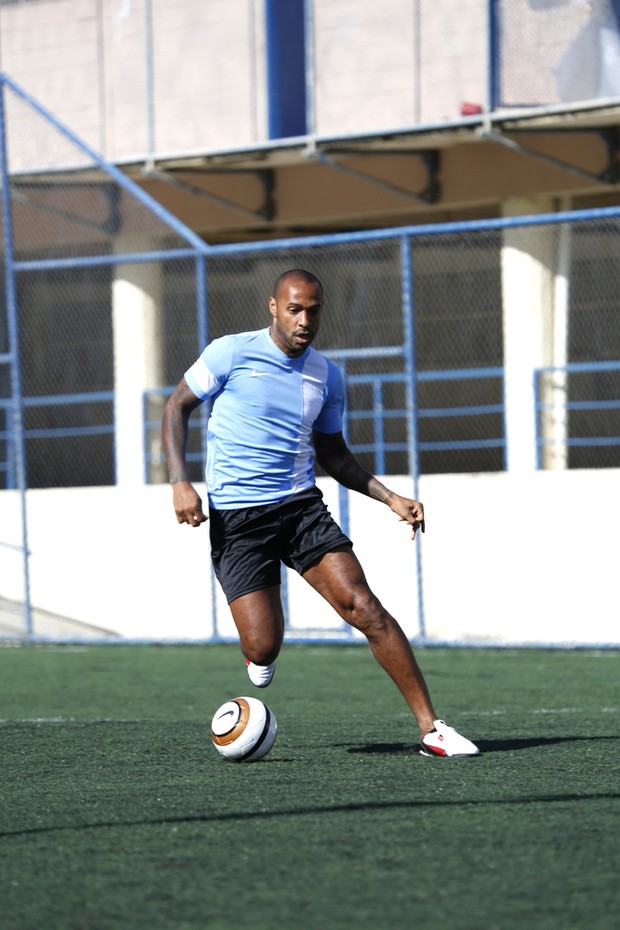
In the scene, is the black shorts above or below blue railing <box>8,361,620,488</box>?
below

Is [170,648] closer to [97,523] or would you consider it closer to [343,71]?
[97,523]

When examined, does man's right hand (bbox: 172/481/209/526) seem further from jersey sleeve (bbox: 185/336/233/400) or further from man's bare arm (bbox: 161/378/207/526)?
jersey sleeve (bbox: 185/336/233/400)

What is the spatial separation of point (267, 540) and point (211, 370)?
70cm

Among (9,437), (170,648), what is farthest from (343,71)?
(170,648)

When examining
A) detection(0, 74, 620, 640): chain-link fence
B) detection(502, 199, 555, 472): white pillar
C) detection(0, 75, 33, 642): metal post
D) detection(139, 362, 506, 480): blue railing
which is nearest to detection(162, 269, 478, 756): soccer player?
detection(0, 74, 620, 640): chain-link fence

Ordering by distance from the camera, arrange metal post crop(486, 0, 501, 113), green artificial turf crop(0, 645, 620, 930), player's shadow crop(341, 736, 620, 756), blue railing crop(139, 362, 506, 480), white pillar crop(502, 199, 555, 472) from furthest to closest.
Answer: white pillar crop(502, 199, 555, 472), metal post crop(486, 0, 501, 113), blue railing crop(139, 362, 506, 480), player's shadow crop(341, 736, 620, 756), green artificial turf crop(0, 645, 620, 930)

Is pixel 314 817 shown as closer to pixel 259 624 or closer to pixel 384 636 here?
pixel 384 636

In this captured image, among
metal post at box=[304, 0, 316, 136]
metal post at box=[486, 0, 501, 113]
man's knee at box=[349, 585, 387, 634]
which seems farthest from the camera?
metal post at box=[304, 0, 316, 136]

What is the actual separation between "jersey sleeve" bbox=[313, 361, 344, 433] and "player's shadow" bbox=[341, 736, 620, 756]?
1.29 meters

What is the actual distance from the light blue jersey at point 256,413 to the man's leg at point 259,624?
37 cm

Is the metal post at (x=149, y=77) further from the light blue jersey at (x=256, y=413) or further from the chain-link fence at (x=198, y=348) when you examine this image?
the light blue jersey at (x=256, y=413)

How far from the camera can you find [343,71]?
15961 mm

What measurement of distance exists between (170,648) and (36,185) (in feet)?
13.6

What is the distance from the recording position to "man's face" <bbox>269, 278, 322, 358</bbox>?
21.0 ft
